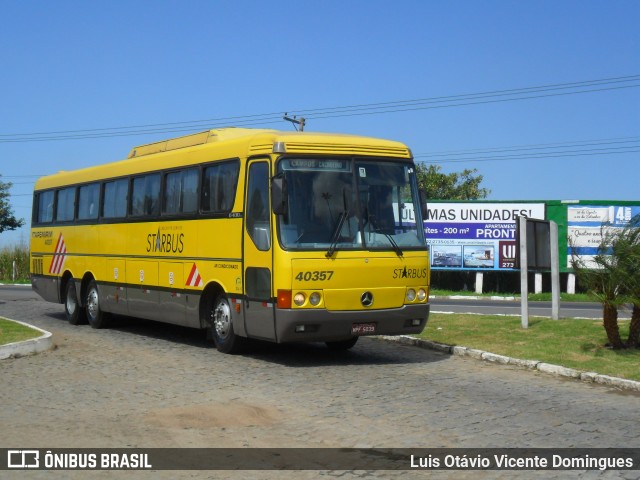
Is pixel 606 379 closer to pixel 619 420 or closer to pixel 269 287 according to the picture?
pixel 619 420

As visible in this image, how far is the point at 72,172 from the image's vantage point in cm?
2131

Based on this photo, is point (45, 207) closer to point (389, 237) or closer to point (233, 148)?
point (233, 148)

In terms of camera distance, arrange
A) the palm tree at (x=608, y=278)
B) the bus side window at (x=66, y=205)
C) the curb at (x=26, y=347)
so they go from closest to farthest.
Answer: the palm tree at (x=608, y=278), the curb at (x=26, y=347), the bus side window at (x=66, y=205)

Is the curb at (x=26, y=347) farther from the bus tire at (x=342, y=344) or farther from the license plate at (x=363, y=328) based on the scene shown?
the license plate at (x=363, y=328)

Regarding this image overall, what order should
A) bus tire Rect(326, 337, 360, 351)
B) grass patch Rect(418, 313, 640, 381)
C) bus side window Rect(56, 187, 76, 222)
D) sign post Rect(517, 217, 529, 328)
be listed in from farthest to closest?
bus side window Rect(56, 187, 76, 222), sign post Rect(517, 217, 529, 328), bus tire Rect(326, 337, 360, 351), grass patch Rect(418, 313, 640, 381)

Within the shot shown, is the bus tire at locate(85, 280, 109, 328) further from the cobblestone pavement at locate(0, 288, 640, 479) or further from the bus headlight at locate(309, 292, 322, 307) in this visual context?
the bus headlight at locate(309, 292, 322, 307)

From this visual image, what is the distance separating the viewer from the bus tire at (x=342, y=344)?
1504cm

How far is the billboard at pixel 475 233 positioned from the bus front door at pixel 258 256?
2268 centimetres

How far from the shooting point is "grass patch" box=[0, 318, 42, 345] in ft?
48.8

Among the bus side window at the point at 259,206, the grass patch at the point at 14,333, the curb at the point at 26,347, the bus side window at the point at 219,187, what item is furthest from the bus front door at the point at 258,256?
the grass patch at the point at 14,333

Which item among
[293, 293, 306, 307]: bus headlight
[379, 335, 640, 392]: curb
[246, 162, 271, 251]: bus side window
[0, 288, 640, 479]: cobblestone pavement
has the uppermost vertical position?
[246, 162, 271, 251]: bus side window

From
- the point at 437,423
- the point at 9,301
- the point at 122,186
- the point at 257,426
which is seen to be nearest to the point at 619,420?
the point at 437,423

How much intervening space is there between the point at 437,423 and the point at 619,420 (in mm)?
1899

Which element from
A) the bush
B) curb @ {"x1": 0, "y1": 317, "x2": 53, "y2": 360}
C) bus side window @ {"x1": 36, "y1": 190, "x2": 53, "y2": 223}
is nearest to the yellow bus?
curb @ {"x1": 0, "y1": 317, "x2": 53, "y2": 360}
